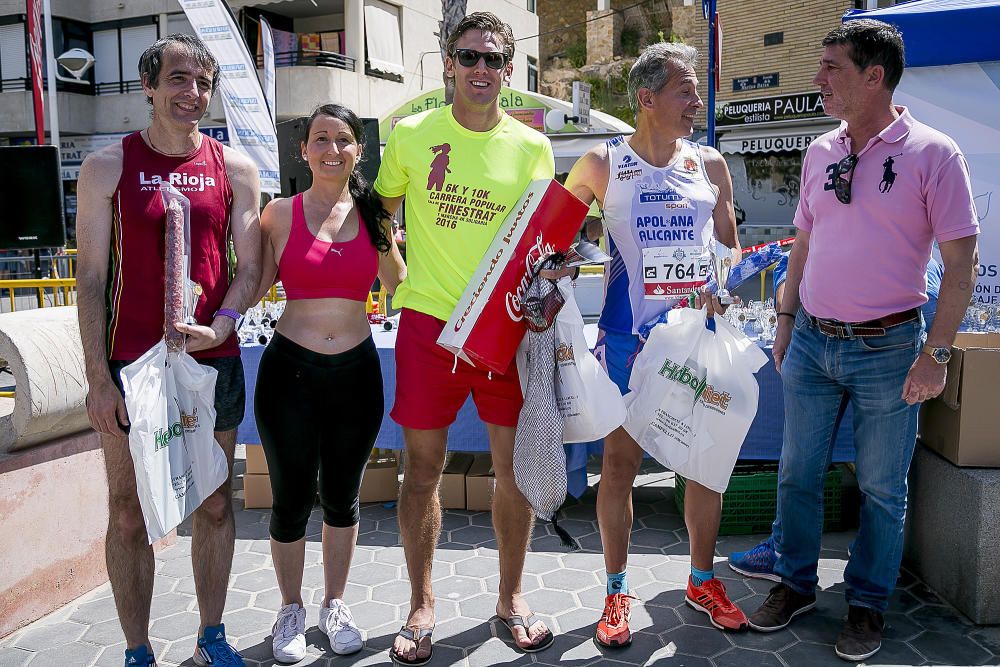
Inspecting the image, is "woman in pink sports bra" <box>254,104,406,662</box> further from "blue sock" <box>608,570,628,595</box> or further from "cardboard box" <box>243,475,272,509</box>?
"cardboard box" <box>243,475,272,509</box>

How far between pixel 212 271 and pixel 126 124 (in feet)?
78.3

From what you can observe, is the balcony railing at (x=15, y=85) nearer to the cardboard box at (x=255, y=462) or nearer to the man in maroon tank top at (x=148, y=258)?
the cardboard box at (x=255, y=462)

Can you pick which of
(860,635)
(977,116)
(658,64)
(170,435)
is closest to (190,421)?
(170,435)

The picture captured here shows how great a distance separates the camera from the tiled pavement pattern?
9.80 ft

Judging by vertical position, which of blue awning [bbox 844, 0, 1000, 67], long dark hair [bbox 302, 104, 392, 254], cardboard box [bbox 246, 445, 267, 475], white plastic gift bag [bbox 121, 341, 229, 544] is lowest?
cardboard box [bbox 246, 445, 267, 475]

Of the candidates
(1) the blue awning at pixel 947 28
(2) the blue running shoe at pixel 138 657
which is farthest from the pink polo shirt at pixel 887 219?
(2) the blue running shoe at pixel 138 657

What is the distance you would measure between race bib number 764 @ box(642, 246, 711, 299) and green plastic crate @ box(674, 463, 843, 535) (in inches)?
60.6

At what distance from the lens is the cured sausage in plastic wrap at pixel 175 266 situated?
2.46m

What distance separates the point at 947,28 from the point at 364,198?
11.7 feet

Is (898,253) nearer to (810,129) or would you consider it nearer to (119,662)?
(119,662)

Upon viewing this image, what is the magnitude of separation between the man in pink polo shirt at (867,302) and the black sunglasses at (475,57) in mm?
1114

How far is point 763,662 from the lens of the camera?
292 centimetres

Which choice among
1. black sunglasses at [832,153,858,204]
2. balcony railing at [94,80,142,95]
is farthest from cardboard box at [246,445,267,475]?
balcony railing at [94,80,142,95]

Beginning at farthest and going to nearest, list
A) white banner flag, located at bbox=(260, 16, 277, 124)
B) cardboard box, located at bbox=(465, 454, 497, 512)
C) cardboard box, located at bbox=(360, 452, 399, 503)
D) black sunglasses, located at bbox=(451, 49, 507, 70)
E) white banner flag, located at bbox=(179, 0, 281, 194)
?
1. white banner flag, located at bbox=(260, 16, 277, 124)
2. white banner flag, located at bbox=(179, 0, 281, 194)
3. cardboard box, located at bbox=(360, 452, 399, 503)
4. cardboard box, located at bbox=(465, 454, 497, 512)
5. black sunglasses, located at bbox=(451, 49, 507, 70)
